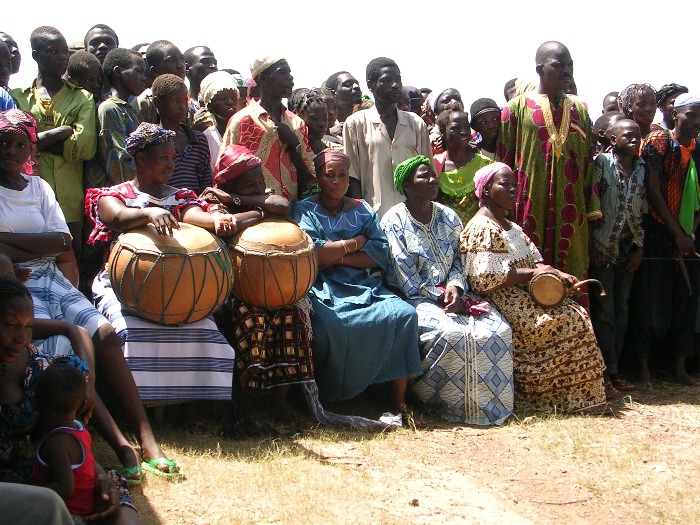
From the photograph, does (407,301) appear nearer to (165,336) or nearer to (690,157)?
(165,336)

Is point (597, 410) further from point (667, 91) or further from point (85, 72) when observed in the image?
point (85, 72)

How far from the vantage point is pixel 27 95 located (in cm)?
649

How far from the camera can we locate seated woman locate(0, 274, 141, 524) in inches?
146

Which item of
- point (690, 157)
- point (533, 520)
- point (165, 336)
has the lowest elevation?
point (533, 520)

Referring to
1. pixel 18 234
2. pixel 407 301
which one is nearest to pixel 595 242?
pixel 407 301

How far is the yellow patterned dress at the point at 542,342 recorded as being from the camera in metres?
6.48

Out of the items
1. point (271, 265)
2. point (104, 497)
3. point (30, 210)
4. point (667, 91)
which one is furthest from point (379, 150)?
point (104, 497)

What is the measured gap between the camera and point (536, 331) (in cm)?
647

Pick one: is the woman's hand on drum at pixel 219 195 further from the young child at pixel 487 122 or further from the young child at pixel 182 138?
the young child at pixel 487 122

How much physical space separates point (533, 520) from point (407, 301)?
2362mm

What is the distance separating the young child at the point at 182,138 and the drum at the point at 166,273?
1088 mm

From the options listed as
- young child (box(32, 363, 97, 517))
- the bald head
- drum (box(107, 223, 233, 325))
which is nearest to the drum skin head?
the bald head

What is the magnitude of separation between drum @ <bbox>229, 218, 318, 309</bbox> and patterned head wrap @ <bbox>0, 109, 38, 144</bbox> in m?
1.41

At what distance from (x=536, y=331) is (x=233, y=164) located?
102 inches
